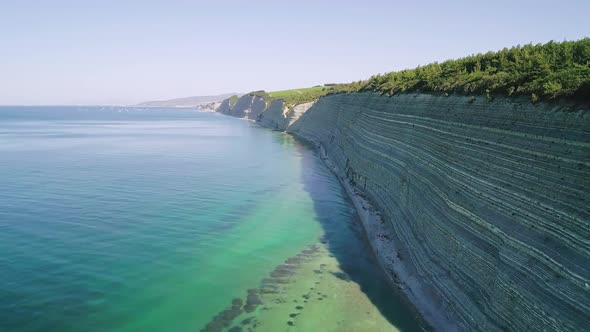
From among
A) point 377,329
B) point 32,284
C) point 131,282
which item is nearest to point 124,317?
point 131,282

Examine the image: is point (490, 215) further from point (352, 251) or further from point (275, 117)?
point (275, 117)

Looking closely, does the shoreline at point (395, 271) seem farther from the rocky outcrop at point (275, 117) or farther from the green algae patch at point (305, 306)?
the rocky outcrop at point (275, 117)

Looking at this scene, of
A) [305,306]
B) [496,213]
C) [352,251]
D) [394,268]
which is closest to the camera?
[496,213]

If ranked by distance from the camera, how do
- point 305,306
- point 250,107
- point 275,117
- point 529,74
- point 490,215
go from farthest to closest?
point 250,107
point 275,117
point 305,306
point 529,74
point 490,215

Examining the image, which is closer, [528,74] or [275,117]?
[528,74]

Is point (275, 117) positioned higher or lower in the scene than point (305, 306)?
higher

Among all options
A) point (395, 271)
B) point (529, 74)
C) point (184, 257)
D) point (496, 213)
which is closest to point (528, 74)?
point (529, 74)

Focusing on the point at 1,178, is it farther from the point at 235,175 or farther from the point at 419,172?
the point at 419,172
